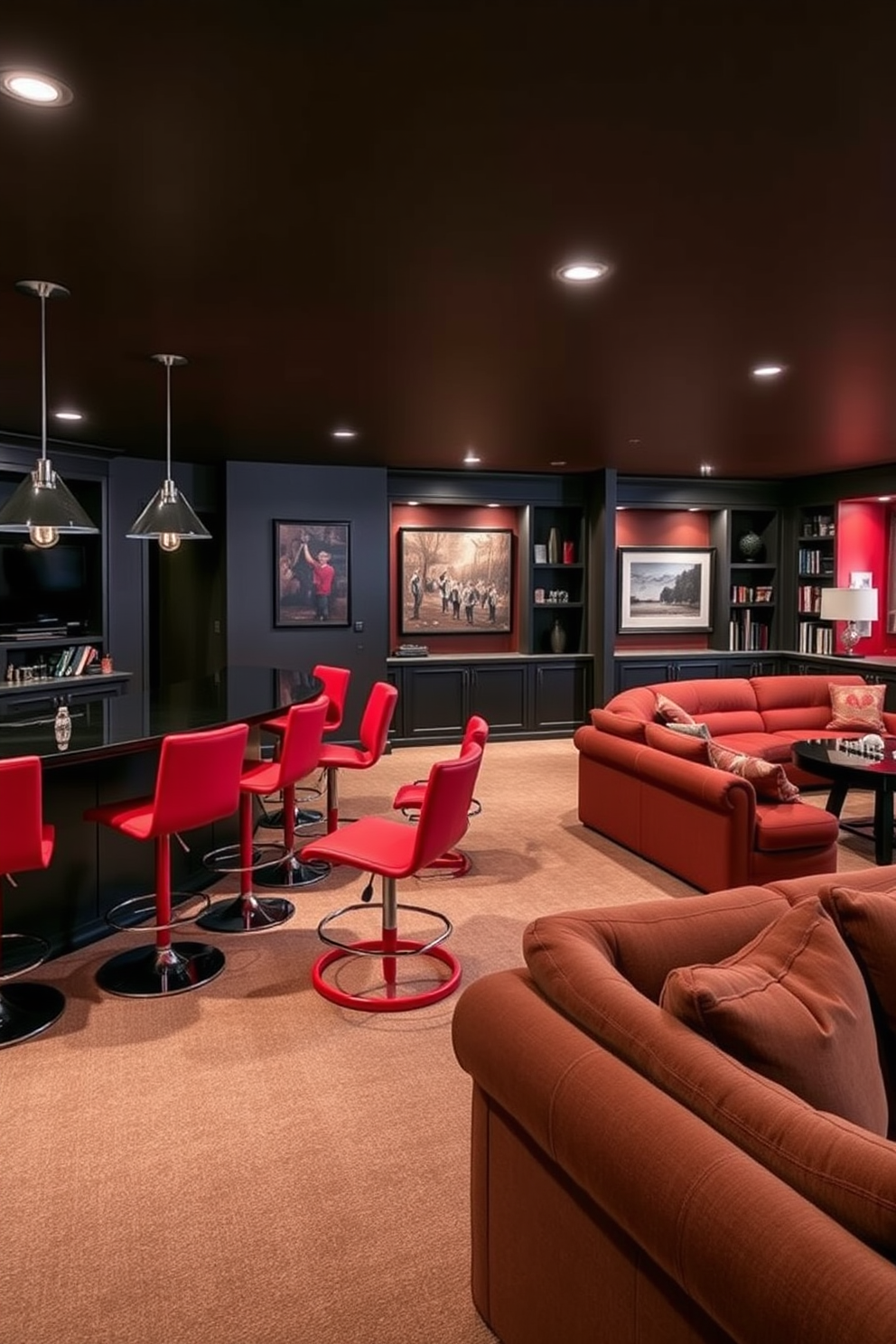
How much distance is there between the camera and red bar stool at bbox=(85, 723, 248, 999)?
329 cm

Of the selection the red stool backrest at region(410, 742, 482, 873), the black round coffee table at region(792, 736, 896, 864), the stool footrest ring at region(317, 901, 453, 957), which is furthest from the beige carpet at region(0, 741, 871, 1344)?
the black round coffee table at region(792, 736, 896, 864)

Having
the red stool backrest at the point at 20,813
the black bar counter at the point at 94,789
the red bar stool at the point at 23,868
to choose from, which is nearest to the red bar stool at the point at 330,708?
the black bar counter at the point at 94,789

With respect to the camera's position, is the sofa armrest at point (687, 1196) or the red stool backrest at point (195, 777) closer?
the sofa armrest at point (687, 1196)

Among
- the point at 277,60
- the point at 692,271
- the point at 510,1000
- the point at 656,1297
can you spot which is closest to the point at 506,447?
the point at 692,271

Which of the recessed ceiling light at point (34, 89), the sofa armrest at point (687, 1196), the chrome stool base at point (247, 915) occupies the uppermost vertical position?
the recessed ceiling light at point (34, 89)

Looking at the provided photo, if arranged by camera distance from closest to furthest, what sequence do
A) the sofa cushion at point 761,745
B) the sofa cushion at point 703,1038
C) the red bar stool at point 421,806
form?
the sofa cushion at point 703,1038
the red bar stool at point 421,806
the sofa cushion at point 761,745

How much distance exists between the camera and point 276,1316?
1.94 meters

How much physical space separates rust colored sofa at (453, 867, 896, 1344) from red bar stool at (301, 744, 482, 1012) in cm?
125

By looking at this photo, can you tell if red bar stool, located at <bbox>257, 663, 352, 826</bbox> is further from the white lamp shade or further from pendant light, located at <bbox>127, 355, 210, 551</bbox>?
the white lamp shade

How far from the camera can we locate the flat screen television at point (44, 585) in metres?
7.02

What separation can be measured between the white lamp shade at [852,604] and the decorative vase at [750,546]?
167cm

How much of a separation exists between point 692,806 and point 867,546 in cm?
545

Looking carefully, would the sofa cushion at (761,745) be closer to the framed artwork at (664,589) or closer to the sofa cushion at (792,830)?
the sofa cushion at (792,830)

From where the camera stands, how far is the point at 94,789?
155 inches
